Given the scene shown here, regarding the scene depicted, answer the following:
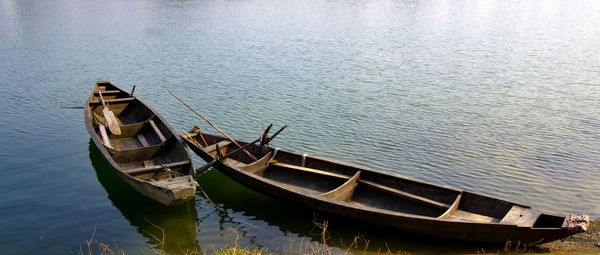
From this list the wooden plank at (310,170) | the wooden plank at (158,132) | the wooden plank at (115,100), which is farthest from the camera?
the wooden plank at (115,100)

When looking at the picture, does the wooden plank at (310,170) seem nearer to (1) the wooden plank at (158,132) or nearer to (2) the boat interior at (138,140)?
(2) the boat interior at (138,140)

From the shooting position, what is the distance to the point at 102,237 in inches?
410

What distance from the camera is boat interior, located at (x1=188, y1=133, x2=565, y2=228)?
370 inches

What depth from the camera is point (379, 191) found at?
35.6 feet

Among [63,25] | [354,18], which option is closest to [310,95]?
[354,18]

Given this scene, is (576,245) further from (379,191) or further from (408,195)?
(379,191)

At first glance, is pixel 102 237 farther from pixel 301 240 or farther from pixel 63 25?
pixel 63 25

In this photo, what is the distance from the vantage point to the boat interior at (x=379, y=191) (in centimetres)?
940

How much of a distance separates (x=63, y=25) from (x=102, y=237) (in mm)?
32047

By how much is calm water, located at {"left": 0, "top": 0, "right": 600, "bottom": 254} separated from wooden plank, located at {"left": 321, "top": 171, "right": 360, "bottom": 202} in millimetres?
509

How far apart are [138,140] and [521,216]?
10.0 m

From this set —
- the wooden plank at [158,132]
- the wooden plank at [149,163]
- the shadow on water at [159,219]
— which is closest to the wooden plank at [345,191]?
the shadow on water at [159,219]

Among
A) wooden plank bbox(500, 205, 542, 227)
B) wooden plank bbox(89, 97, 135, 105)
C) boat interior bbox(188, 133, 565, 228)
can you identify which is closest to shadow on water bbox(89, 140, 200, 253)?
boat interior bbox(188, 133, 565, 228)

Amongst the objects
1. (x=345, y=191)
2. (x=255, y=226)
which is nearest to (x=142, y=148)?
(x=255, y=226)
